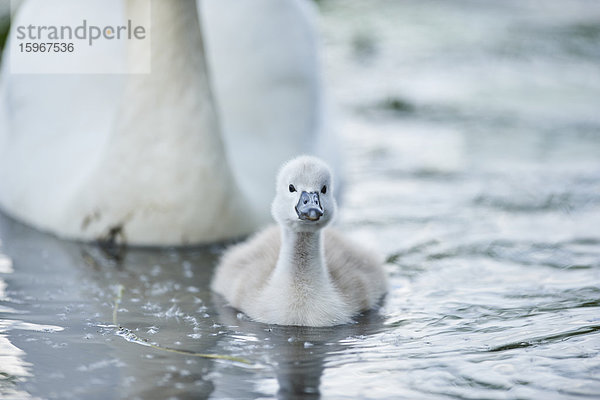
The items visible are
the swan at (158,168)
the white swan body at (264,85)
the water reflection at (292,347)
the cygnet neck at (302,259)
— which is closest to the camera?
the water reflection at (292,347)

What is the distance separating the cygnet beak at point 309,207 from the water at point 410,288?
1.60 feet

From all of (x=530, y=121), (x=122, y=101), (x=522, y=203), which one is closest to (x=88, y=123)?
(x=122, y=101)

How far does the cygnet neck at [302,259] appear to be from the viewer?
472cm

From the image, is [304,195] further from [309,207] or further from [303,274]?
[303,274]

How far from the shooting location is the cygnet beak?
14.5 ft

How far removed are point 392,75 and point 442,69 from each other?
0.51 m

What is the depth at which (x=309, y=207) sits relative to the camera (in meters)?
4.47

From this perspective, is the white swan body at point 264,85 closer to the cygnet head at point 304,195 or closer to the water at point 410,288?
the water at point 410,288

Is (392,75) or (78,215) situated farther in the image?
(392,75)

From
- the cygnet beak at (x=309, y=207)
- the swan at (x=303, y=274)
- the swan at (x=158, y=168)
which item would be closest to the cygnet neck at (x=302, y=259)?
the swan at (x=303, y=274)

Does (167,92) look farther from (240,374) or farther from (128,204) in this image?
(240,374)

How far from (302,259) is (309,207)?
0.35 meters

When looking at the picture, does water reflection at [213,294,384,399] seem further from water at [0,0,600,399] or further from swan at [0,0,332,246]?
swan at [0,0,332,246]

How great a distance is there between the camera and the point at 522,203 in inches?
267
